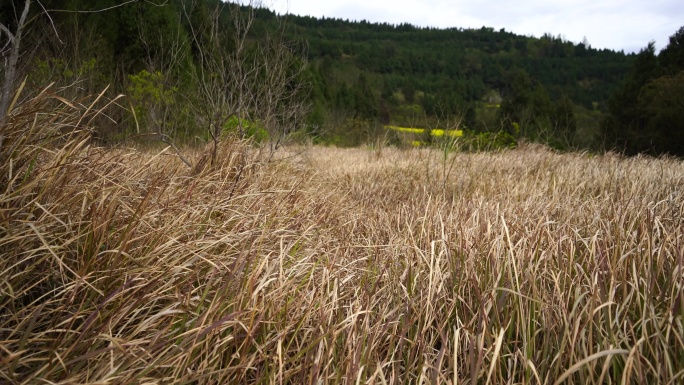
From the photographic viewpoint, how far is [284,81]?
4.36 metres

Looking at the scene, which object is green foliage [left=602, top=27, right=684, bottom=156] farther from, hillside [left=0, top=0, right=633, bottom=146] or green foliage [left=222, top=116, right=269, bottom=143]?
green foliage [left=222, top=116, right=269, bottom=143]

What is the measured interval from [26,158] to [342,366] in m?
1.41

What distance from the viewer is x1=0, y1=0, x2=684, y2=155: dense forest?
411cm

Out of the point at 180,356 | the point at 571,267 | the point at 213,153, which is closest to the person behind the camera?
the point at 180,356

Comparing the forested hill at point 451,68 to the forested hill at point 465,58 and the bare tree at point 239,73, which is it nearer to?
the forested hill at point 465,58

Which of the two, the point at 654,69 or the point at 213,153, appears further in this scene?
the point at 654,69

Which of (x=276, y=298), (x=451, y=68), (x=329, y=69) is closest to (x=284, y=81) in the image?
(x=276, y=298)

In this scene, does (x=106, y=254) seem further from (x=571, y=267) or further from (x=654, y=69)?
(x=654, y=69)

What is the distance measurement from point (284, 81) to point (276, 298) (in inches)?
125

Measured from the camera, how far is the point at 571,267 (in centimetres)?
177

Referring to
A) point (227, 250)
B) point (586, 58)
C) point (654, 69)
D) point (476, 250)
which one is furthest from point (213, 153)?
point (586, 58)

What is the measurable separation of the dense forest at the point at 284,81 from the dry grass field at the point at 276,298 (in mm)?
Result: 383

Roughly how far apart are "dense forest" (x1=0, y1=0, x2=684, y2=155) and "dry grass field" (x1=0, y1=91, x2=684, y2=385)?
1.26 feet

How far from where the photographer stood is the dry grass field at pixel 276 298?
123 cm
